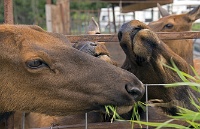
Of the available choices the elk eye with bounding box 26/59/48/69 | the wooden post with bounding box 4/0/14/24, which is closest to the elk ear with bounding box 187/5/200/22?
the wooden post with bounding box 4/0/14/24

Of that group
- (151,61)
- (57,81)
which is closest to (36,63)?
(57,81)

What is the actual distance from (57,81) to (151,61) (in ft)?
3.10

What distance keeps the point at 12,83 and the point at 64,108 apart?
45 cm

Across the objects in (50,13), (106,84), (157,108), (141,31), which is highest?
(50,13)

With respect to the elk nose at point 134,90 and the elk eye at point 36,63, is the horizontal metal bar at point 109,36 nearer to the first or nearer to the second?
the elk eye at point 36,63

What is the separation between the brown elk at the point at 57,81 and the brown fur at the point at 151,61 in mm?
472

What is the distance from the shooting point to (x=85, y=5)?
3064cm

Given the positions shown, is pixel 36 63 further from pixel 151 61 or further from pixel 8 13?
pixel 8 13

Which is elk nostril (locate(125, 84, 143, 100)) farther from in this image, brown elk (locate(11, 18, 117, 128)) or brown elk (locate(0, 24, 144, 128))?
brown elk (locate(11, 18, 117, 128))

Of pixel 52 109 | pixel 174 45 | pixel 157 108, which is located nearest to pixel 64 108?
pixel 52 109

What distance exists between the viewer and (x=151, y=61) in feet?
13.1

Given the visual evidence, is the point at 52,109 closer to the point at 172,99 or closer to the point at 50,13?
the point at 172,99

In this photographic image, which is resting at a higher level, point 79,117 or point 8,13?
point 8,13

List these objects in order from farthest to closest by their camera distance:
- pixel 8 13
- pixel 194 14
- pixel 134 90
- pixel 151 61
Answer: pixel 194 14, pixel 8 13, pixel 151 61, pixel 134 90
